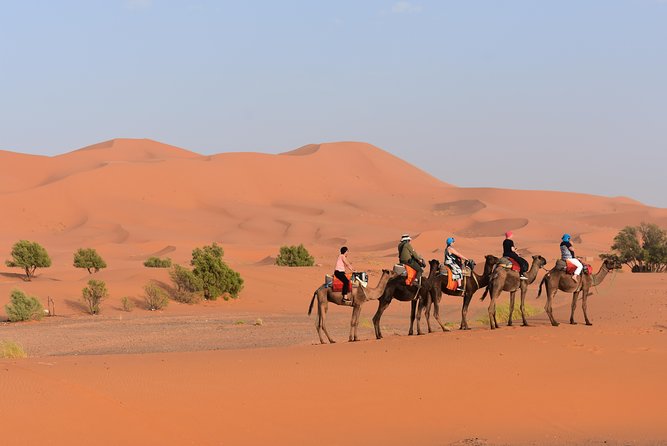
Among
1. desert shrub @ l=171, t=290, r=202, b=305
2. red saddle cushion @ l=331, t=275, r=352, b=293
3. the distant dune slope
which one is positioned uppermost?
the distant dune slope

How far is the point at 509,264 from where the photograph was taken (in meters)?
19.3

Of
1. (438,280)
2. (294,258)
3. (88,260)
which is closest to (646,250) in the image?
(294,258)

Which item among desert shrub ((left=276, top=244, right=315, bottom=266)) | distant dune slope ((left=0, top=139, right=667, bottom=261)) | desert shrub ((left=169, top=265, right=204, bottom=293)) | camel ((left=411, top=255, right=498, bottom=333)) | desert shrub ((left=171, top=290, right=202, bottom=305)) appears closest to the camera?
camel ((left=411, top=255, right=498, bottom=333))

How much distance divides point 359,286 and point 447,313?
14530mm

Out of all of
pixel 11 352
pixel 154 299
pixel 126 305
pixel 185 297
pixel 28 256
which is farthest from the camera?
pixel 28 256

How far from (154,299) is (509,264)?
1899 centimetres

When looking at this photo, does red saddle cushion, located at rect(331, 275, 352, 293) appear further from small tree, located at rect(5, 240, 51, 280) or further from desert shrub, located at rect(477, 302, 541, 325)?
small tree, located at rect(5, 240, 51, 280)

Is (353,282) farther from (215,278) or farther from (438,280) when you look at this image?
(215,278)

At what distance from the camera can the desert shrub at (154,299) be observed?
34906 millimetres

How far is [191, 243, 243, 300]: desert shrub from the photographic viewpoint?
3722 cm

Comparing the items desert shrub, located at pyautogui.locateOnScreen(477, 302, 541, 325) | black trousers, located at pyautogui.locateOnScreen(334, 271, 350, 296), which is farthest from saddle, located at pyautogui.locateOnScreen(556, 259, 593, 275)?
black trousers, located at pyautogui.locateOnScreen(334, 271, 350, 296)

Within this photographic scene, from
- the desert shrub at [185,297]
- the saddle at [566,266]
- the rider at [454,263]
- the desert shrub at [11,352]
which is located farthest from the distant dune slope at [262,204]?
the saddle at [566,266]

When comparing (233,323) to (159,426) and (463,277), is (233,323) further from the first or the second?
(159,426)

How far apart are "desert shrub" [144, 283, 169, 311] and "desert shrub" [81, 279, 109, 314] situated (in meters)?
1.69
